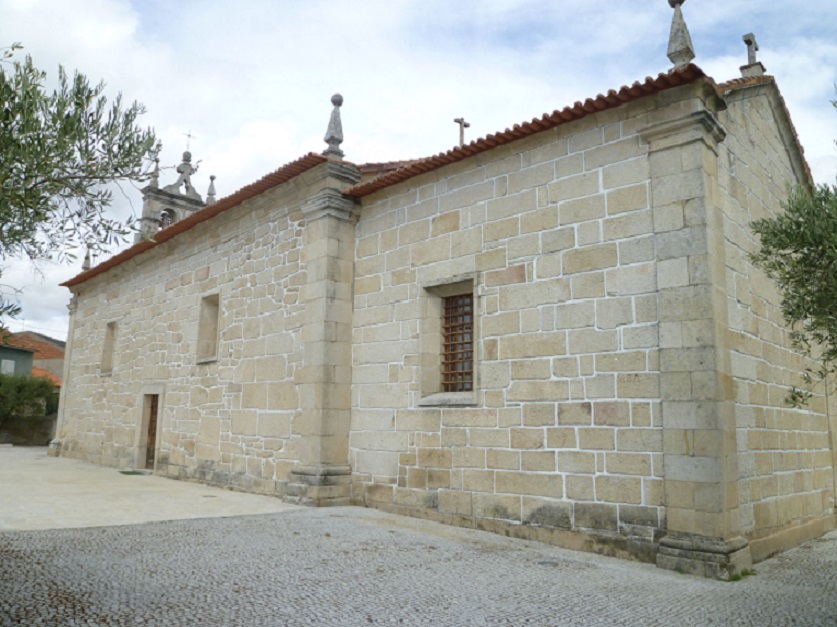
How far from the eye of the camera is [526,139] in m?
7.22

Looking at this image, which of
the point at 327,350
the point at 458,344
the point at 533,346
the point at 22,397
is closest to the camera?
the point at 533,346

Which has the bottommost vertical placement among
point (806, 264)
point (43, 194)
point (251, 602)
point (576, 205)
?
point (251, 602)

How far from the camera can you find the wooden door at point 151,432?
1339 cm

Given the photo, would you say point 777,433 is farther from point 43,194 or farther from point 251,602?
point 43,194

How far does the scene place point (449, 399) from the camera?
7.52m

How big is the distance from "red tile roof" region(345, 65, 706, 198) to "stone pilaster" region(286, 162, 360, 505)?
0.53 m

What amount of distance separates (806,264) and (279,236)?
7.22 metres

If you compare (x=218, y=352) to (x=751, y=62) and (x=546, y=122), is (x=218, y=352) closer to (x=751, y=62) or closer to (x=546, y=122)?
(x=546, y=122)

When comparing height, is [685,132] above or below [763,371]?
above

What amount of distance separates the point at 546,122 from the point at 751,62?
3384mm

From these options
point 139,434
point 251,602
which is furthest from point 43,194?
point 139,434

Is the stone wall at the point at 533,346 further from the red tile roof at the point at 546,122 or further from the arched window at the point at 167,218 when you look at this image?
the arched window at the point at 167,218

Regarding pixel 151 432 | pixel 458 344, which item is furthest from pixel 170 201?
pixel 458 344

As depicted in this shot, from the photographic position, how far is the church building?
5.73 metres
